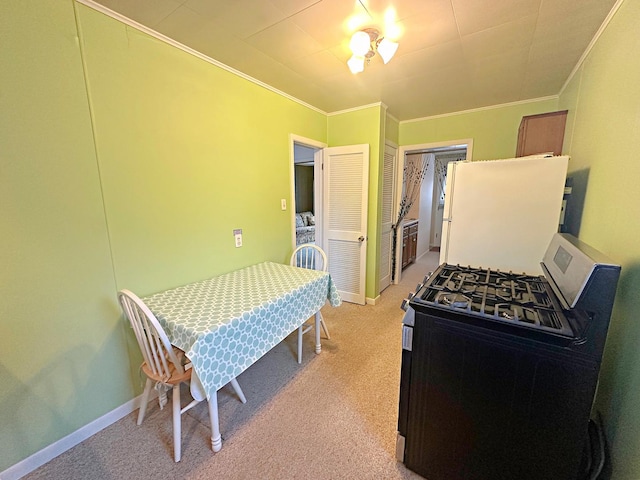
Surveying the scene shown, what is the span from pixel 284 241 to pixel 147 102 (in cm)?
170

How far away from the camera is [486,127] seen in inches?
122

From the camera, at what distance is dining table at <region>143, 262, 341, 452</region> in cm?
130

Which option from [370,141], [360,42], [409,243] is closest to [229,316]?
[360,42]

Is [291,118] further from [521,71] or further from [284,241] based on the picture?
[521,71]

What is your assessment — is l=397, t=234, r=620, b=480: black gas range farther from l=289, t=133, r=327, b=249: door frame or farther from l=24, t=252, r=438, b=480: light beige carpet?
l=289, t=133, r=327, b=249: door frame

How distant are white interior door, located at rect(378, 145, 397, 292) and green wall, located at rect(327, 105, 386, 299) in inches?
9.9

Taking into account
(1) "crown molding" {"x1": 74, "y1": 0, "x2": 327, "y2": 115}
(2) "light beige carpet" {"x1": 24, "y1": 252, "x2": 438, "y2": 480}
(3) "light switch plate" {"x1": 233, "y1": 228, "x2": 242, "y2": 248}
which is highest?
(1) "crown molding" {"x1": 74, "y1": 0, "x2": 327, "y2": 115}

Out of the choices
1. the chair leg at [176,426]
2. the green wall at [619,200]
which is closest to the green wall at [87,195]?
the chair leg at [176,426]

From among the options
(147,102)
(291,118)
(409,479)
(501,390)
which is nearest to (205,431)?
(409,479)

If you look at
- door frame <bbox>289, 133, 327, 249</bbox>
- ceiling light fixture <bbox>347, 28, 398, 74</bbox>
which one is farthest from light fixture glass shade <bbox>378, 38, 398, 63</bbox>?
door frame <bbox>289, 133, 327, 249</bbox>

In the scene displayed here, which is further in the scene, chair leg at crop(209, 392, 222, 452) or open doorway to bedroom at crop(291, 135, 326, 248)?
open doorway to bedroom at crop(291, 135, 326, 248)

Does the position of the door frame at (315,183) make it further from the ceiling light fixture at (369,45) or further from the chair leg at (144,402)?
the chair leg at (144,402)

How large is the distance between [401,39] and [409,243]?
3.85m

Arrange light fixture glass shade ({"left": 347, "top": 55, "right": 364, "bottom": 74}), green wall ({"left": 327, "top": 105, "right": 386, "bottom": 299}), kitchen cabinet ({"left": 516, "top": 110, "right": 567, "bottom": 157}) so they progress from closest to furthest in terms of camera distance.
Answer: light fixture glass shade ({"left": 347, "top": 55, "right": 364, "bottom": 74}), kitchen cabinet ({"left": 516, "top": 110, "right": 567, "bottom": 157}), green wall ({"left": 327, "top": 105, "right": 386, "bottom": 299})
